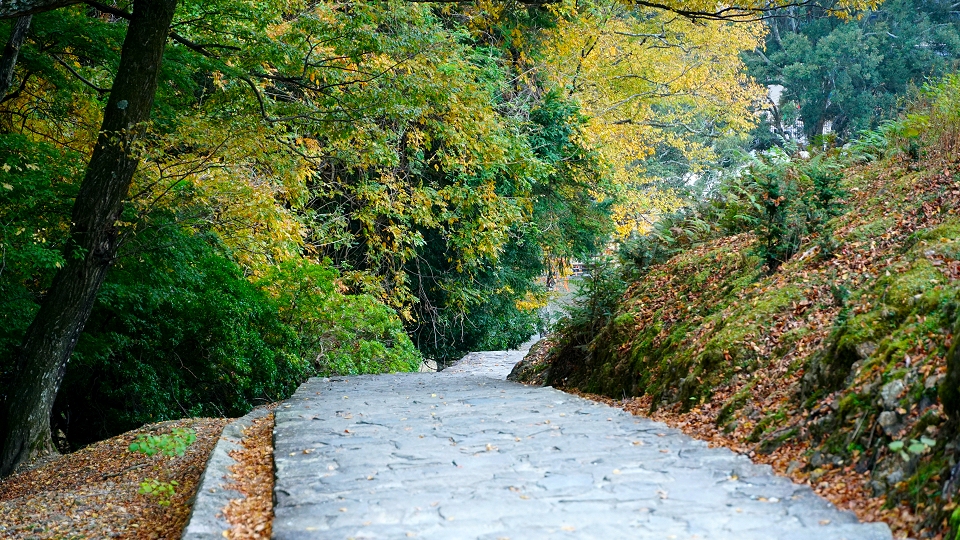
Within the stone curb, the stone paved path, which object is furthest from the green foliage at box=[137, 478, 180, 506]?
the stone paved path

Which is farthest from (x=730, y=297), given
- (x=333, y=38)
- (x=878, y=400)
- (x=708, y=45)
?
(x=708, y=45)

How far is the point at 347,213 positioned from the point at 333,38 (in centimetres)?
828

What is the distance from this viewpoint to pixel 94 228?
28.3 feet

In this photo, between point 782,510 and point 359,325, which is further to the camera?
point 359,325

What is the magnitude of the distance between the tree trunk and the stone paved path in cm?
463

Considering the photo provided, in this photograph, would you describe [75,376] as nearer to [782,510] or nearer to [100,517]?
[100,517]

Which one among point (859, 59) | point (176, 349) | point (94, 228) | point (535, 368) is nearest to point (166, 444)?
point (94, 228)

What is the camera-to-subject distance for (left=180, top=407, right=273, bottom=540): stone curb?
499 cm

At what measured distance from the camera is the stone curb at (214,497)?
4.99 m

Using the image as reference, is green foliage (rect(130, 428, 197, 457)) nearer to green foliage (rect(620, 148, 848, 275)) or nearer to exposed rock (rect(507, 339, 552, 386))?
exposed rock (rect(507, 339, 552, 386))

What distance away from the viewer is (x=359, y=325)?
1502 centimetres

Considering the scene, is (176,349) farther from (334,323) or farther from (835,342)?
(835,342)

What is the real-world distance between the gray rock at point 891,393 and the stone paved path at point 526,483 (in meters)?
0.70

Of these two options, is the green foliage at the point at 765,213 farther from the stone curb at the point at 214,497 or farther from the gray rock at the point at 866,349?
the stone curb at the point at 214,497
